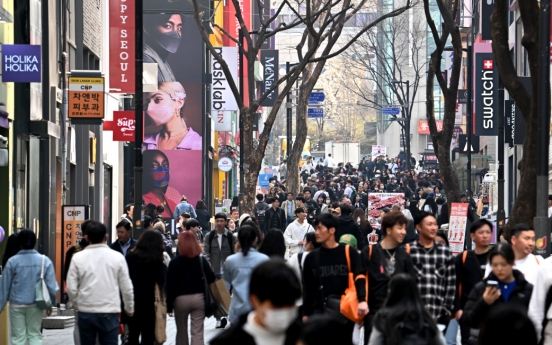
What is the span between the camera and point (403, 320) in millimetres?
6512

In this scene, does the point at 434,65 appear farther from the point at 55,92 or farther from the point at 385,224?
the point at 385,224

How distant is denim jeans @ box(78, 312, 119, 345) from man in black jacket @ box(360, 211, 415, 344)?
249 centimetres

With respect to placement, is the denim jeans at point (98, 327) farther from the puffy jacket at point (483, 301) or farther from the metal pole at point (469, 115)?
the metal pole at point (469, 115)

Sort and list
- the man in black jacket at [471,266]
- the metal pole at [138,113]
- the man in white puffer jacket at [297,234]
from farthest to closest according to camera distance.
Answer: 1. the man in white puffer jacket at [297,234]
2. the metal pole at [138,113]
3. the man in black jacket at [471,266]

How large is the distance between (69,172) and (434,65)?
9361mm

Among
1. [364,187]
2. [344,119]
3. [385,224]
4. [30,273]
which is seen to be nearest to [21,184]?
[30,273]

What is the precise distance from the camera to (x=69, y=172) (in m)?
26.9

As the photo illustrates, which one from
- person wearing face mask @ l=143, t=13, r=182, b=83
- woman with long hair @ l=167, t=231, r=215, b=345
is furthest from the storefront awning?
person wearing face mask @ l=143, t=13, r=182, b=83

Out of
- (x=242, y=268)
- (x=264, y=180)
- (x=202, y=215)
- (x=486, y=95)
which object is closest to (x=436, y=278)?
(x=242, y=268)

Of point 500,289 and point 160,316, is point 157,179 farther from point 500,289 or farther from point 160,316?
point 500,289

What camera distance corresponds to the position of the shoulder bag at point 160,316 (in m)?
11.8

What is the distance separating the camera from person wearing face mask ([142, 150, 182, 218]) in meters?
44.7

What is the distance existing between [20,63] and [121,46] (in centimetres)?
1132

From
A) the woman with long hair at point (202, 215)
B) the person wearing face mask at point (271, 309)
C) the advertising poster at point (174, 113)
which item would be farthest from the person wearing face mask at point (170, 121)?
the person wearing face mask at point (271, 309)
